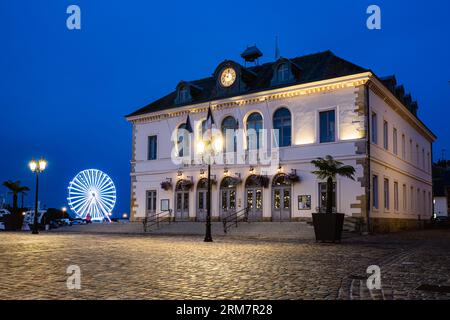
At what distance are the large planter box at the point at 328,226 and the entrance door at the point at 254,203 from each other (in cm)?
998

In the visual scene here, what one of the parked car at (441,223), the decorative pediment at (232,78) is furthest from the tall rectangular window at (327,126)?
the parked car at (441,223)

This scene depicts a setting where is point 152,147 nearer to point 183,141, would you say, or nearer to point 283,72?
point 183,141

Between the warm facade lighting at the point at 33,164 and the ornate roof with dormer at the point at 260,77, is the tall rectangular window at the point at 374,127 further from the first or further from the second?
the warm facade lighting at the point at 33,164

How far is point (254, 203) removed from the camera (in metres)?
28.4

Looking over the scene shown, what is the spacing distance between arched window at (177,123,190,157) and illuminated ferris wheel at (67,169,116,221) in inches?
339

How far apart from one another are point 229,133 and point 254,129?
1907 millimetres

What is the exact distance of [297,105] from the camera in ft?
89.5

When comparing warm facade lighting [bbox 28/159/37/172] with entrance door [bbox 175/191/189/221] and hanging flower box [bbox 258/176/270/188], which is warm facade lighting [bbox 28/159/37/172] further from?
hanging flower box [bbox 258/176/270/188]

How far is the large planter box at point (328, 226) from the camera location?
58.0ft

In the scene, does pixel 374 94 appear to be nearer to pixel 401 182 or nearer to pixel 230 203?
pixel 401 182

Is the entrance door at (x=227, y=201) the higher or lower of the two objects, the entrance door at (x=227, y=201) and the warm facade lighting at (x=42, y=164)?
the lower

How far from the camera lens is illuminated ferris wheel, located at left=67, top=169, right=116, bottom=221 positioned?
122 feet

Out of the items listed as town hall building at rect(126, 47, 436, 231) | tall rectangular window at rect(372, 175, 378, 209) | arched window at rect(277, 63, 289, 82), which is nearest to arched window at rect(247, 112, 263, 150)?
town hall building at rect(126, 47, 436, 231)
